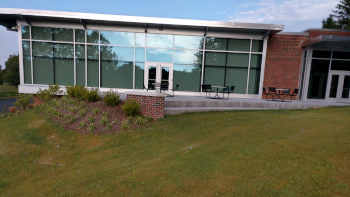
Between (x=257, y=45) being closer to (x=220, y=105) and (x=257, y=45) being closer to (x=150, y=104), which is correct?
(x=220, y=105)

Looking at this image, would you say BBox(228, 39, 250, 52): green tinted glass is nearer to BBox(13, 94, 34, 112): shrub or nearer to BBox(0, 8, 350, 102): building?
BBox(0, 8, 350, 102): building

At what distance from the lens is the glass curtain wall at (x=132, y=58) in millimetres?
11930

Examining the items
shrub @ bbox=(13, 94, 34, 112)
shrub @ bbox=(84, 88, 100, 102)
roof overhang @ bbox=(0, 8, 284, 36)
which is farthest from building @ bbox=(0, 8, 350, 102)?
shrub @ bbox=(84, 88, 100, 102)

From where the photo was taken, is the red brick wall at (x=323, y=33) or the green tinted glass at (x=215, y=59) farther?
the green tinted glass at (x=215, y=59)

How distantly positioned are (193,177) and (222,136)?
2.22 metres

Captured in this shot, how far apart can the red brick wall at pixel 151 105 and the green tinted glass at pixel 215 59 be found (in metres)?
6.37

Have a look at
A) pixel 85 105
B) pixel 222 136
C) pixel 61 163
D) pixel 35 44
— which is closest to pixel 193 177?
pixel 222 136

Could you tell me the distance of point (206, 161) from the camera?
3.76 metres

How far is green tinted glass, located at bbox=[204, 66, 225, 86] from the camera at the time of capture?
40.6ft

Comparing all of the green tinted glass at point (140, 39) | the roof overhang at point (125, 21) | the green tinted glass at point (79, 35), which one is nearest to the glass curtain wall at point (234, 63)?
the roof overhang at point (125, 21)

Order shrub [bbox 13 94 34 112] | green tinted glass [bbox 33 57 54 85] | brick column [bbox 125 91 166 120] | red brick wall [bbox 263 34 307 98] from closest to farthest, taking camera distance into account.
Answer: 1. brick column [bbox 125 91 166 120]
2. shrub [bbox 13 94 34 112]
3. green tinted glass [bbox 33 57 54 85]
4. red brick wall [bbox 263 34 307 98]

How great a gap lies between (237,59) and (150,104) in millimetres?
7836

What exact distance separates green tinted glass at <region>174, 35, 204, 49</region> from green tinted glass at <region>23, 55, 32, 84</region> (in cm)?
937

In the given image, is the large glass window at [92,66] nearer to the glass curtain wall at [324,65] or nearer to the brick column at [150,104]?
the brick column at [150,104]
